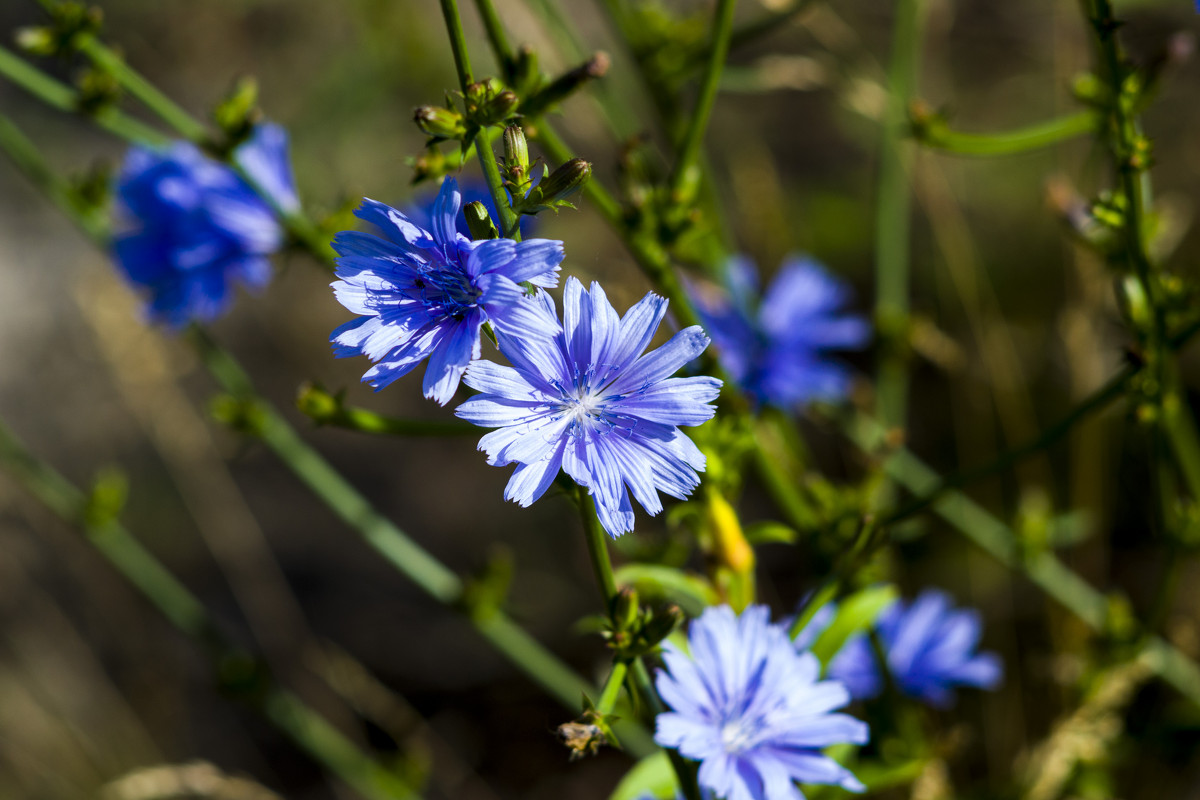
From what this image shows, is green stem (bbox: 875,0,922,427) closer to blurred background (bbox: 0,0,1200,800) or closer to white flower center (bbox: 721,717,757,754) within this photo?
blurred background (bbox: 0,0,1200,800)

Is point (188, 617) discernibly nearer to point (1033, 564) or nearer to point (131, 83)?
point (131, 83)

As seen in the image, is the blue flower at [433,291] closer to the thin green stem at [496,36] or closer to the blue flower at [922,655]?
the thin green stem at [496,36]

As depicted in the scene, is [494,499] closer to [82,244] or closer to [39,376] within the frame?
[39,376]

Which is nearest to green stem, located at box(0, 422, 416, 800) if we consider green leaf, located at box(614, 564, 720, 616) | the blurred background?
the blurred background

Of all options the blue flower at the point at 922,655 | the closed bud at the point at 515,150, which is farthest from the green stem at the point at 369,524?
the closed bud at the point at 515,150

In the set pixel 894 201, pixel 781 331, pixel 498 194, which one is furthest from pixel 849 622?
pixel 894 201

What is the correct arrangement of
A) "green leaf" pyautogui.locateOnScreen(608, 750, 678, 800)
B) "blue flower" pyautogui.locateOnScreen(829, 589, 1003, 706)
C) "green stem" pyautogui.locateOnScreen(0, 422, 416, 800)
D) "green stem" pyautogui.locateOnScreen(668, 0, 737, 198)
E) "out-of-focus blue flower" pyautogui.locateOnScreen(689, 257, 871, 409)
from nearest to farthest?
"green leaf" pyautogui.locateOnScreen(608, 750, 678, 800), "green stem" pyautogui.locateOnScreen(668, 0, 737, 198), "blue flower" pyautogui.locateOnScreen(829, 589, 1003, 706), "out-of-focus blue flower" pyautogui.locateOnScreen(689, 257, 871, 409), "green stem" pyautogui.locateOnScreen(0, 422, 416, 800)

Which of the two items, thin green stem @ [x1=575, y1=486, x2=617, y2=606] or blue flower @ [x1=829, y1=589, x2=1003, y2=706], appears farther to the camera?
blue flower @ [x1=829, y1=589, x2=1003, y2=706]
